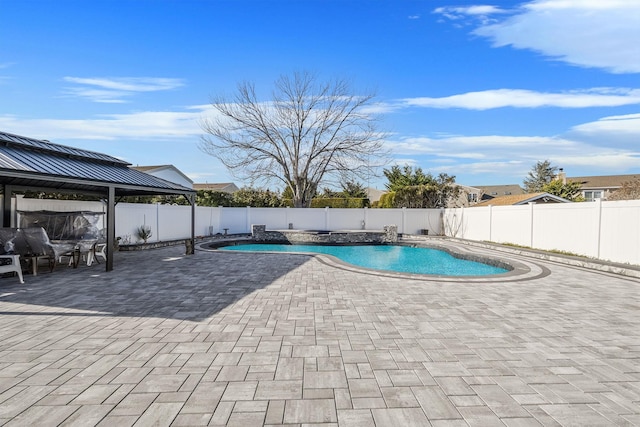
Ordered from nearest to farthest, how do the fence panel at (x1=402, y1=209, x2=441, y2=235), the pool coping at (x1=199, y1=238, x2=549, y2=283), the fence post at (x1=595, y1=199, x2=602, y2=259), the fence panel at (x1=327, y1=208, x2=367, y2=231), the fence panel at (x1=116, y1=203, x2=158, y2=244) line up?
the pool coping at (x1=199, y1=238, x2=549, y2=283), the fence post at (x1=595, y1=199, x2=602, y2=259), the fence panel at (x1=116, y1=203, x2=158, y2=244), the fence panel at (x1=402, y1=209, x2=441, y2=235), the fence panel at (x1=327, y1=208, x2=367, y2=231)

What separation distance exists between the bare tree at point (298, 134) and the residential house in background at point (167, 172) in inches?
258

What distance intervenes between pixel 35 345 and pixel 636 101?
67.0 ft

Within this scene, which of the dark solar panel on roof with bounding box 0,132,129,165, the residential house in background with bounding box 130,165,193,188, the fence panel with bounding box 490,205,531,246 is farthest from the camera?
the residential house in background with bounding box 130,165,193,188

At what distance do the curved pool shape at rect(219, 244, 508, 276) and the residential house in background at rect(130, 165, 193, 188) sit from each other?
14.2 metres

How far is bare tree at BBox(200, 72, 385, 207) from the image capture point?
2311 centimetres

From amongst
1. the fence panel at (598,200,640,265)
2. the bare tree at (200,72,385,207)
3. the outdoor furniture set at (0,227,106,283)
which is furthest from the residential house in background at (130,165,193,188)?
the fence panel at (598,200,640,265)

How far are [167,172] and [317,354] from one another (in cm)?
2810

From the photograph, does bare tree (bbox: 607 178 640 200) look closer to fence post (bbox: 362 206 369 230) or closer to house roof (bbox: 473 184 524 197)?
fence post (bbox: 362 206 369 230)

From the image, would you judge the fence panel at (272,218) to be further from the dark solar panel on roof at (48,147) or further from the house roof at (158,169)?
the house roof at (158,169)

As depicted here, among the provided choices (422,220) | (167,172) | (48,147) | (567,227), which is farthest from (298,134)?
(567,227)

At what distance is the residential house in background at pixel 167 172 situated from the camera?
1044 inches

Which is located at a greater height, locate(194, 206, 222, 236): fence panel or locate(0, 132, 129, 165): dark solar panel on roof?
locate(0, 132, 129, 165): dark solar panel on roof

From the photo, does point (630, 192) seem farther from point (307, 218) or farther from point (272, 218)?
point (272, 218)

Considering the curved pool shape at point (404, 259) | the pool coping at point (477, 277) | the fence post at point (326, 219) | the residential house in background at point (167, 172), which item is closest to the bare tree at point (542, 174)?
the fence post at point (326, 219)
